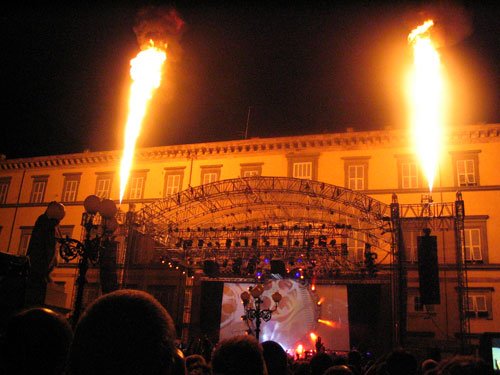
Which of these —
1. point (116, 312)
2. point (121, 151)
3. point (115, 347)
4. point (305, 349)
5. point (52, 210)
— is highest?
point (121, 151)

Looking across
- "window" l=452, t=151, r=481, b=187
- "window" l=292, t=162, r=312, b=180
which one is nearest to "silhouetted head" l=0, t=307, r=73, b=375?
"window" l=292, t=162, r=312, b=180

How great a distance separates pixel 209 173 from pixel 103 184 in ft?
26.7

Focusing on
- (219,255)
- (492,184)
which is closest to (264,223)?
(219,255)

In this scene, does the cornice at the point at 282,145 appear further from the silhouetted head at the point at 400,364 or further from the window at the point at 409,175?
the silhouetted head at the point at 400,364

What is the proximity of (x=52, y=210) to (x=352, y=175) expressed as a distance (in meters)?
21.3

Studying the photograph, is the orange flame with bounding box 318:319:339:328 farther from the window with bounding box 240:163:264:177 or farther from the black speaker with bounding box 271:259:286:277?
the window with bounding box 240:163:264:177

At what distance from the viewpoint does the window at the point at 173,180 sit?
31.1 meters

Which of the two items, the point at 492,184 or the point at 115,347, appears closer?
the point at 115,347

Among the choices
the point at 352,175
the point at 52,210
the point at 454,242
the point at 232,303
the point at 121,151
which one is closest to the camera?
the point at 52,210

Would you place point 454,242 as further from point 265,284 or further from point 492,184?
point 265,284

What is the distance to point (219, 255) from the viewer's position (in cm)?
2403

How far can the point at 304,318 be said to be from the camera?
78.1ft

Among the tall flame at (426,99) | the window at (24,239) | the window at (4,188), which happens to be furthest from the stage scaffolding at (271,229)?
the window at (4,188)

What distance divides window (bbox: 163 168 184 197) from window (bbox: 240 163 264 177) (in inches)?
166
